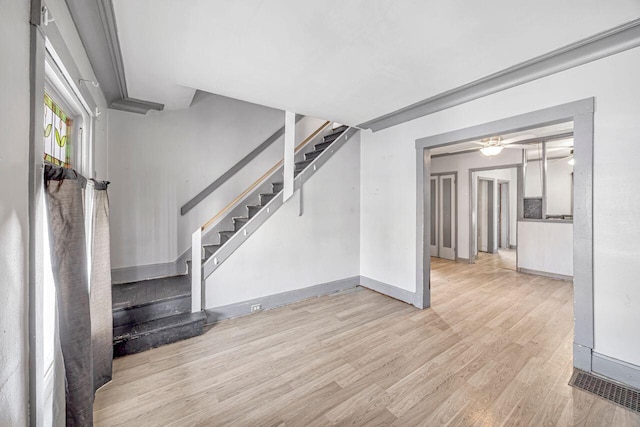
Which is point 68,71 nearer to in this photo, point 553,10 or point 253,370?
point 253,370

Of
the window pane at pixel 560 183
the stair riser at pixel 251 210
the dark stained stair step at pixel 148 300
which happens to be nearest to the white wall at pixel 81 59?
the dark stained stair step at pixel 148 300

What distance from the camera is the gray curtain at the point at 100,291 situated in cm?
201

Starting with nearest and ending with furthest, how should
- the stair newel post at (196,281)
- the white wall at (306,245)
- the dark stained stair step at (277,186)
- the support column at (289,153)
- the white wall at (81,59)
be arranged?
the white wall at (81,59)
the stair newel post at (196,281)
the white wall at (306,245)
the support column at (289,153)
the dark stained stair step at (277,186)

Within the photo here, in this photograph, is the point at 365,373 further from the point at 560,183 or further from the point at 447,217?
the point at 560,183

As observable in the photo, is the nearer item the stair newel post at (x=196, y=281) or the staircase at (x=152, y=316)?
the staircase at (x=152, y=316)

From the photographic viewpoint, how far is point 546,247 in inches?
198

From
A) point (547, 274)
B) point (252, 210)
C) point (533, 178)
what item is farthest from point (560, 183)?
point (252, 210)

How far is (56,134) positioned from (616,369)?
4.54 metres

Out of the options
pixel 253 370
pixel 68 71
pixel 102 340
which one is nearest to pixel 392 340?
pixel 253 370

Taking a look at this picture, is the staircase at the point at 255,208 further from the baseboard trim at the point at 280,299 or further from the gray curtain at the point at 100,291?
the gray curtain at the point at 100,291

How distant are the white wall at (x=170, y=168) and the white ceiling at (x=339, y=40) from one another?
858mm

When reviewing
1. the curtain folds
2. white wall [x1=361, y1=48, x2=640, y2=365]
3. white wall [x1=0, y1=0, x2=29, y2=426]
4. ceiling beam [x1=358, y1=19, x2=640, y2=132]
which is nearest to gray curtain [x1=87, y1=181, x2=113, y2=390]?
the curtain folds

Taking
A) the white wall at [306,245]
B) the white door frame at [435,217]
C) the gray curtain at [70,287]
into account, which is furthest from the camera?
the white door frame at [435,217]

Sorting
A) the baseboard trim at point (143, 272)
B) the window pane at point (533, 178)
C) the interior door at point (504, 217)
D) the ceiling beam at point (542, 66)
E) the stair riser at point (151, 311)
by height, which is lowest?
the stair riser at point (151, 311)
